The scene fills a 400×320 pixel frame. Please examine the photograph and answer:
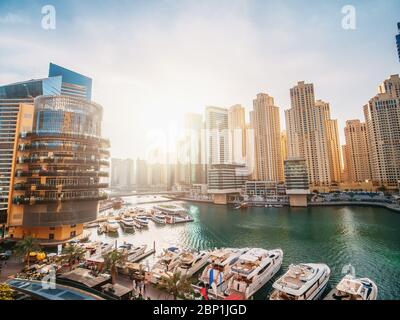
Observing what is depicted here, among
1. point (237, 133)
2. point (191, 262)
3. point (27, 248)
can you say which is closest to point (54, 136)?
point (27, 248)

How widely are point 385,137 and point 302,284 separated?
43001mm

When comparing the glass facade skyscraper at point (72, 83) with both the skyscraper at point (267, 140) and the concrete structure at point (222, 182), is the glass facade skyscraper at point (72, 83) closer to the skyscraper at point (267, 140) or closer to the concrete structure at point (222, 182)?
the concrete structure at point (222, 182)

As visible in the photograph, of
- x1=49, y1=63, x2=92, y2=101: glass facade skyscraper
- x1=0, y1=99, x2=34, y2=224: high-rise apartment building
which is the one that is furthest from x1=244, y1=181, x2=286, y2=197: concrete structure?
x1=49, y1=63, x2=92, y2=101: glass facade skyscraper

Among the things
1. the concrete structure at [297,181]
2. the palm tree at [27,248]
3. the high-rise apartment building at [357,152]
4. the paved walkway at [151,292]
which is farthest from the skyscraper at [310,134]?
the palm tree at [27,248]

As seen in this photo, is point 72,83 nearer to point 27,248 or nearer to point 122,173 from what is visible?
point 122,173

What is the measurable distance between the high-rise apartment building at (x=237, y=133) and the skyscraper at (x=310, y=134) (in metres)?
12.6

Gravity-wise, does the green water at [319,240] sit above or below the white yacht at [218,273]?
below

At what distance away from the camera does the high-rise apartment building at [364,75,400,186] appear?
34966 millimetres

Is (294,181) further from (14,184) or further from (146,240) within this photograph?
(14,184)

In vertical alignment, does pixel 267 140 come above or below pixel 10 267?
above

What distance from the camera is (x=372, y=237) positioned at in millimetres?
13289

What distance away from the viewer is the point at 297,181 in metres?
29.5

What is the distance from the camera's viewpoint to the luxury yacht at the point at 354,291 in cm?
588
